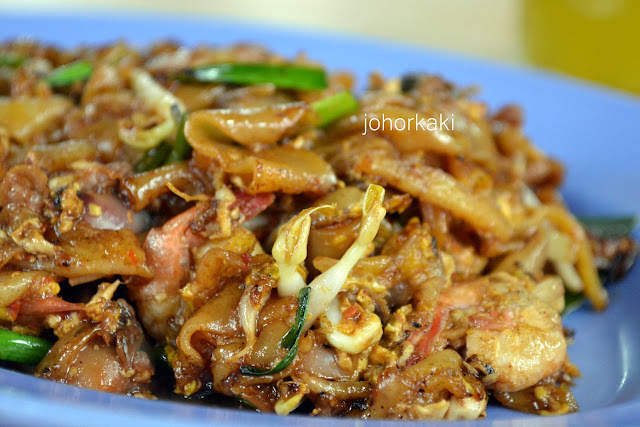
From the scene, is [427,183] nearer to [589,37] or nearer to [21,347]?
[21,347]

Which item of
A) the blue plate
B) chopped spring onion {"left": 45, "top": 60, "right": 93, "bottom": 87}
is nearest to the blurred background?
the blue plate

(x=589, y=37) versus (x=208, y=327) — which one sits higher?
(x=589, y=37)

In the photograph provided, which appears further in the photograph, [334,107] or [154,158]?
[334,107]

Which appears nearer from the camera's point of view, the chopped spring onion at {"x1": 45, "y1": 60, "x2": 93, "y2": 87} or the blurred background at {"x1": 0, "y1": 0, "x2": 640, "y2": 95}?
the chopped spring onion at {"x1": 45, "y1": 60, "x2": 93, "y2": 87}

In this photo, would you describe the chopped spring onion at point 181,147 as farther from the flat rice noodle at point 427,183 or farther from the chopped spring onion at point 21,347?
the chopped spring onion at point 21,347

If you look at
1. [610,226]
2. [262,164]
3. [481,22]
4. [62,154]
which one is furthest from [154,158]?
[481,22]

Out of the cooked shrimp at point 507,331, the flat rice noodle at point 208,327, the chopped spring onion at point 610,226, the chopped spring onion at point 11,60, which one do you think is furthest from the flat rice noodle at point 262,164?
the chopped spring onion at point 11,60

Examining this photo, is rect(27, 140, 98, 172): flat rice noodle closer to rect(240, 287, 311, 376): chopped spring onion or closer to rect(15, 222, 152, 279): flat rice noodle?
rect(15, 222, 152, 279): flat rice noodle
